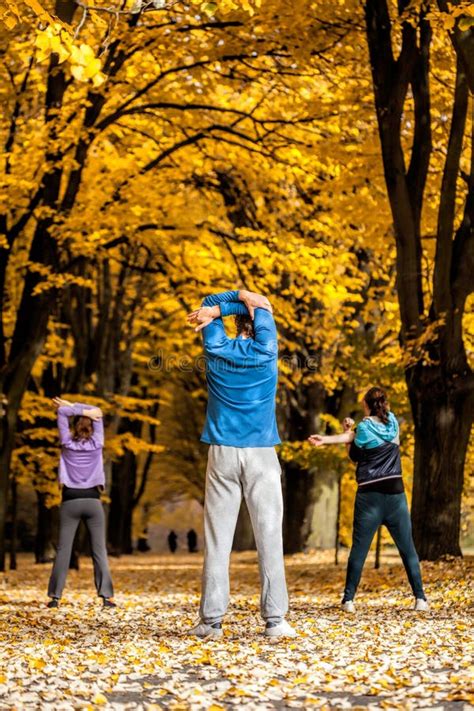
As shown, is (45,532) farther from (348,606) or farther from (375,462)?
(375,462)

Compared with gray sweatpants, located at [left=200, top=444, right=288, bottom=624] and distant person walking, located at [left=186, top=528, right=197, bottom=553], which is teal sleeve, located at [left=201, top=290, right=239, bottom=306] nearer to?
gray sweatpants, located at [left=200, top=444, right=288, bottom=624]

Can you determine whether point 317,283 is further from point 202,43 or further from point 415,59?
point 415,59

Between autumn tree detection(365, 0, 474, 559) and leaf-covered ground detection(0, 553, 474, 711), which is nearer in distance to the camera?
leaf-covered ground detection(0, 553, 474, 711)

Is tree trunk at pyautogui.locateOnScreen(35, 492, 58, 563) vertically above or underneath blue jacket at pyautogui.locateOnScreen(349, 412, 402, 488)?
underneath

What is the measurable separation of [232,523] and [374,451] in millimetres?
2243

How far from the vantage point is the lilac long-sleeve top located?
10586 millimetres

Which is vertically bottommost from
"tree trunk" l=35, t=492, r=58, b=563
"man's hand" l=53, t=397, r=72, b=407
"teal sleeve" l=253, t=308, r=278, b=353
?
"tree trunk" l=35, t=492, r=58, b=563

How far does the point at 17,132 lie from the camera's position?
18.0 metres

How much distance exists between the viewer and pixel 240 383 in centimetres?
718

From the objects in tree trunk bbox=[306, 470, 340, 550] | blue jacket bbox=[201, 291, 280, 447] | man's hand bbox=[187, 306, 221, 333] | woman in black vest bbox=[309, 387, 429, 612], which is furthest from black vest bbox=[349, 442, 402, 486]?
tree trunk bbox=[306, 470, 340, 550]

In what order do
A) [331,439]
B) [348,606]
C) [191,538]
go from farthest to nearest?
[191,538] → [348,606] → [331,439]

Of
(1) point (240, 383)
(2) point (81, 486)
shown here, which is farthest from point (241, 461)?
(2) point (81, 486)

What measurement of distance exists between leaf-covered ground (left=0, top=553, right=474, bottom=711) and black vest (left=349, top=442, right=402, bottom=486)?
1084mm

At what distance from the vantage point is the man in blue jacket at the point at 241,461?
706 cm
